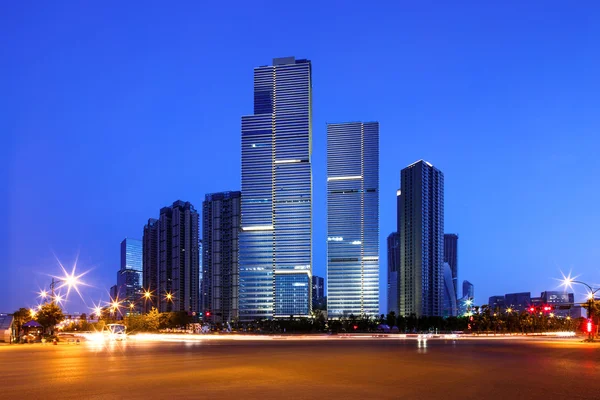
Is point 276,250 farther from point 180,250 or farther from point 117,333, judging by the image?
point 117,333

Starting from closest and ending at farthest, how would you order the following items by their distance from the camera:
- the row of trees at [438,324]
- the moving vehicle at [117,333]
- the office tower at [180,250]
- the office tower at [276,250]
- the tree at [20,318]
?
the moving vehicle at [117,333] → the tree at [20,318] → the row of trees at [438,324] → the office tower at [180,250] → the office tower at [276,250]

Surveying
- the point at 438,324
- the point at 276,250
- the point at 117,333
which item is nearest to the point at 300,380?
the point at 117,333

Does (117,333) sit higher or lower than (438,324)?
higher

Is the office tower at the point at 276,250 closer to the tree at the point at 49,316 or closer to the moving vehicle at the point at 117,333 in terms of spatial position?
the tree at the point at 49,316

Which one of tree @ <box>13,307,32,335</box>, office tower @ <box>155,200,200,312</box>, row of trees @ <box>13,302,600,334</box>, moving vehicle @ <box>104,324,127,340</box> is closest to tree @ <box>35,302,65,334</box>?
tree @ <box>13,307,32,335</box>

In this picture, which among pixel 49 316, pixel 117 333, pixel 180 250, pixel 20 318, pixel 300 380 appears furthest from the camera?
pixel 180 250

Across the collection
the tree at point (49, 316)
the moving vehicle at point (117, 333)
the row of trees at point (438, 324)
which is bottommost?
the row of trees at point (438, 324)

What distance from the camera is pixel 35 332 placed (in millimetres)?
65438

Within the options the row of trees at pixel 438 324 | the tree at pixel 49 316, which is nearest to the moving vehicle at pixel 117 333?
the tree at pixel 49 316

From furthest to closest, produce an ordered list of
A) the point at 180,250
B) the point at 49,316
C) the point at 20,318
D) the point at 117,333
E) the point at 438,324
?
the point at 180,250 → the point at 438,324 → the point at 20,318 → the point at 49,316 → the point at 117,333

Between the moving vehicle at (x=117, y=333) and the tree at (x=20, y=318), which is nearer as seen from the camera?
the moving vehicle at (x=117, y=333)

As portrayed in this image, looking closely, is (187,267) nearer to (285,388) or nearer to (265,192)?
(265,192)

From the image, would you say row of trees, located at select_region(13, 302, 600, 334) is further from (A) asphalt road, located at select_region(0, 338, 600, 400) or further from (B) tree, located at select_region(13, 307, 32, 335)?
(A) asphalt road, located at select_region(0, 338, 600, 400)

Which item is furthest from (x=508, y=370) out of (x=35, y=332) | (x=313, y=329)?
(x=313, y=329)
